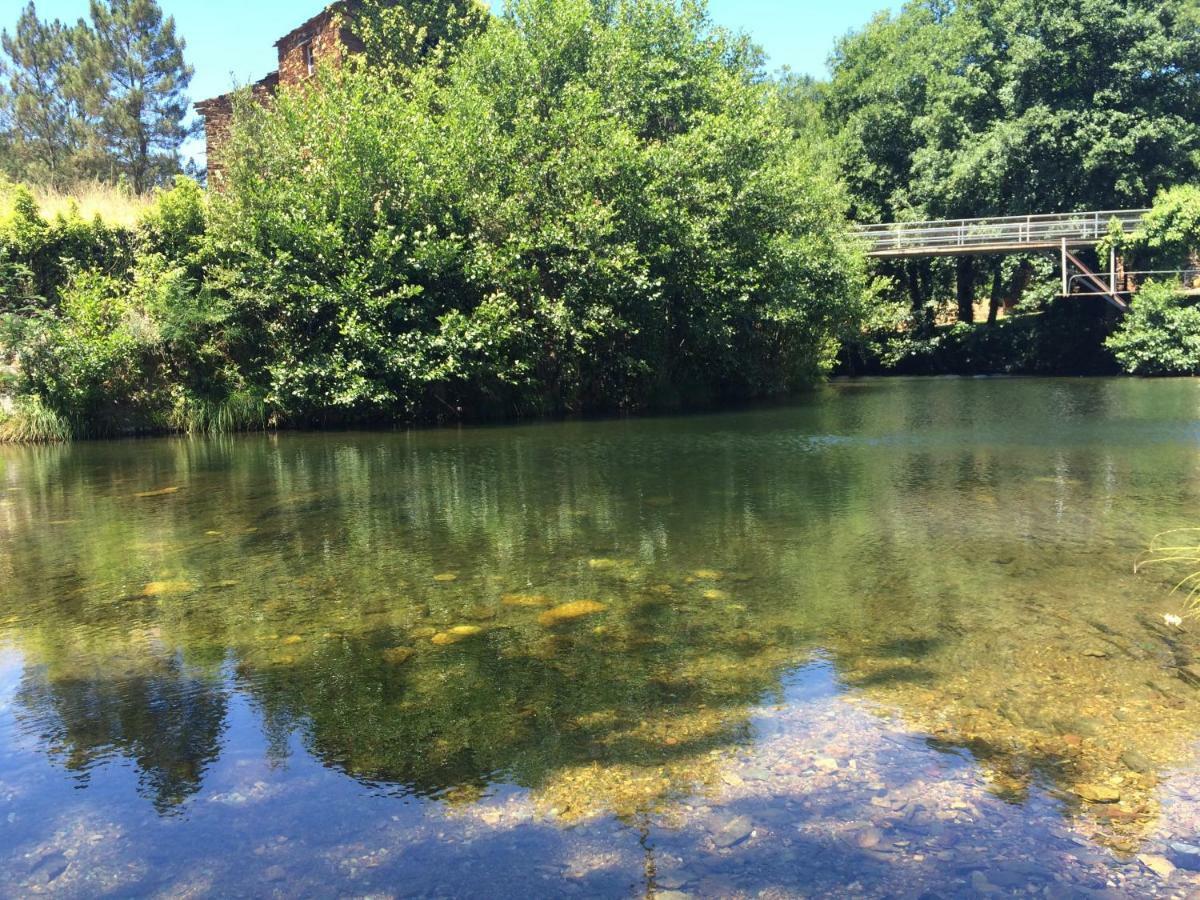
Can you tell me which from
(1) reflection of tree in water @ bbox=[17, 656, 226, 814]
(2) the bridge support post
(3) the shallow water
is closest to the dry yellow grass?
(3) the shallow water

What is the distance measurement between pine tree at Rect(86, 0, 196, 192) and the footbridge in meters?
36.6

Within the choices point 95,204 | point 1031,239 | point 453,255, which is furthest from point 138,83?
point 1031,239

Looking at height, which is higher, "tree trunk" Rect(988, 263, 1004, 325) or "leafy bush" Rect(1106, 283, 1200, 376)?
"tree trunk" Rect(988, 263, 1004, 325)

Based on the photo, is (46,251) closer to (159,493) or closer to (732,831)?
(159,493)

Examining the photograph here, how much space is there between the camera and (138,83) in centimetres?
4894

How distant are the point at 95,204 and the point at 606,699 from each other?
75.7 feet

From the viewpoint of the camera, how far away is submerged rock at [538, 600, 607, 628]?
6.23 metres

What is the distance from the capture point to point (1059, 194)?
124ft

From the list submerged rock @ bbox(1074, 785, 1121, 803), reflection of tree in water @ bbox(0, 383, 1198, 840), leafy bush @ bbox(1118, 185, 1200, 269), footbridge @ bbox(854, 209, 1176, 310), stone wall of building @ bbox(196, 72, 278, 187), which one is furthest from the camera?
footbridge @ bbox(854, 209, 1176, 310)

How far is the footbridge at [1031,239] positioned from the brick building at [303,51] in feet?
66.0

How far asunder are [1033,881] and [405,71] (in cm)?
2595

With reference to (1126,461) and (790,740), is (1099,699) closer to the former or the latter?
(790,740)

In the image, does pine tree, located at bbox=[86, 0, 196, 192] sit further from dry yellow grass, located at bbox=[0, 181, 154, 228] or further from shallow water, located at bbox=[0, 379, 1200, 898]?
shallow water, located at bbox=[0, 379, 1200, 898]

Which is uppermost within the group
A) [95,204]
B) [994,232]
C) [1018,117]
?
[1018,117]
